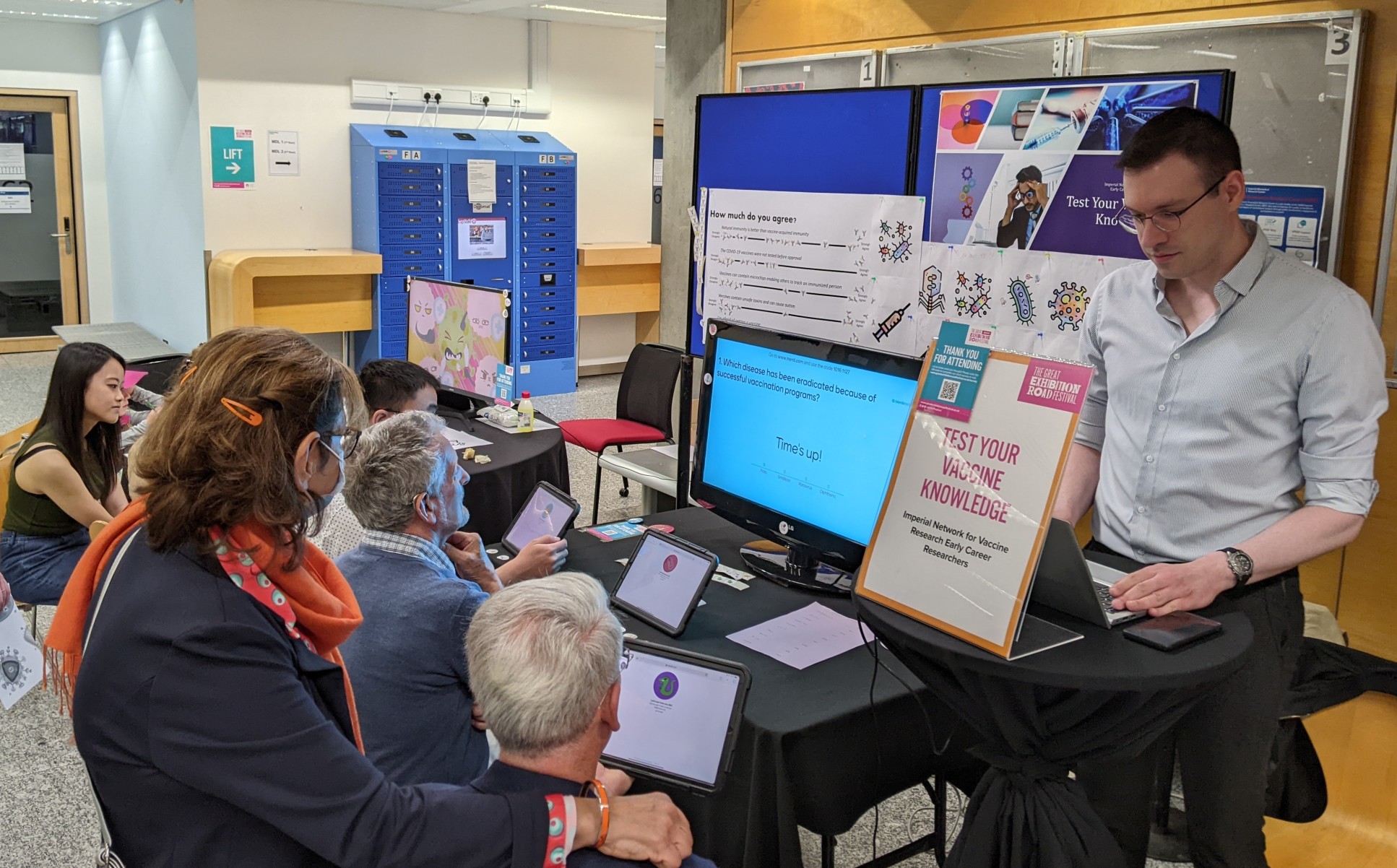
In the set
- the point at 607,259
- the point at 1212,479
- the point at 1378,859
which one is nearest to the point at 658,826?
the point at 1212,479

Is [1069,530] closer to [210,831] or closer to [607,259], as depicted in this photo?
[210,831]

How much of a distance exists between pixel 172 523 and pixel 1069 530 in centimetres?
106

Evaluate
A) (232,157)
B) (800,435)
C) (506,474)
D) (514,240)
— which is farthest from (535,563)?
(232,157)

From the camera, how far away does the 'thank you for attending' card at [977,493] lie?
1.35 metres

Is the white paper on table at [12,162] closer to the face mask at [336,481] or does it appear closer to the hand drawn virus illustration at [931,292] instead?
the hand drawn virus illustration at [931,292]

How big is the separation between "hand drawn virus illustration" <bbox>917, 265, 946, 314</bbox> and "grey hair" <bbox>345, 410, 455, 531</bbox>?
178 centimetres

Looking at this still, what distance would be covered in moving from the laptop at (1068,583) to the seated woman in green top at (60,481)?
2848 mm

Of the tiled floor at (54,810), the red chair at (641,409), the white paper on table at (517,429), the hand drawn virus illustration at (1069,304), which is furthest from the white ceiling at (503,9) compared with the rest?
the tiled floor at (54,810)

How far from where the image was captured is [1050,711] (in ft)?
4.54

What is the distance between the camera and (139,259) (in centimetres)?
924

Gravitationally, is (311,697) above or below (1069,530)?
below

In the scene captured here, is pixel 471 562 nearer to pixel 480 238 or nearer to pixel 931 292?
pixel 931 292

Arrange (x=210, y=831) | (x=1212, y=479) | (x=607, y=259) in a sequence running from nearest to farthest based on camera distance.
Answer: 1. (x=210, y=831)
2. (x=1212, y=479)
3. (x=607, y=259)

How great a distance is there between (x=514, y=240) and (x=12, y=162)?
4.78 m
